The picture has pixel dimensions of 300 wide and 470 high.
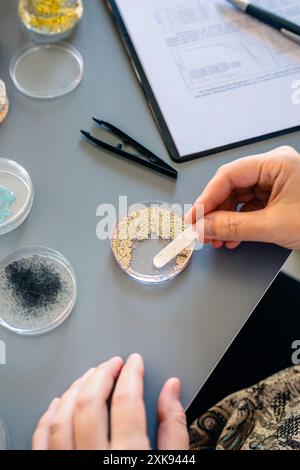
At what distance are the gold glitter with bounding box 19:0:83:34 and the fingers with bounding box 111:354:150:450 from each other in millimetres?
603

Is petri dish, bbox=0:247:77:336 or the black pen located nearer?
petri dish, bbox=0:247:77:336

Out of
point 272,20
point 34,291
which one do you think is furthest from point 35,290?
point 272,20

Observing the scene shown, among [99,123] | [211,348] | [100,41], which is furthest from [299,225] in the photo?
[100,41]

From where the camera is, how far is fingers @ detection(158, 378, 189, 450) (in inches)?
24.5

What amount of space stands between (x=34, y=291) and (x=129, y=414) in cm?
22

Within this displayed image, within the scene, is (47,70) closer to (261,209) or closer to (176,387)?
(261,209)

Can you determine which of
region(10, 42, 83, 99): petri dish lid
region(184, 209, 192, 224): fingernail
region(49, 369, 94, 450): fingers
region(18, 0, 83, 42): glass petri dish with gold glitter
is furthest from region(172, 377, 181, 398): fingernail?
region(18, 0, 83, 42): glass petri dish with gold glitter

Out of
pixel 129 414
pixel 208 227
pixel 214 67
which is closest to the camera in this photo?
pixel 129 414

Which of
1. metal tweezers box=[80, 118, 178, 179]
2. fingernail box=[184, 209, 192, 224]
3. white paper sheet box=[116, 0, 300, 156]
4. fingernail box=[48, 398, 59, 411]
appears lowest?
fingernail box=[48, 398, 59, 411]

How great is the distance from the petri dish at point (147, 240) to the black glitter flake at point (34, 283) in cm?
10

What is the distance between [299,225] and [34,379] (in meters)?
0.41

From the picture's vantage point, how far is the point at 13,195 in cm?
78

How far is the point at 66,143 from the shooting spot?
809 mm

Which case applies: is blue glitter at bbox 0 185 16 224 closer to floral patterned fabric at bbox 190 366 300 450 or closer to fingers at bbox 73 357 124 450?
fingers at bbox 73 357 124 450
